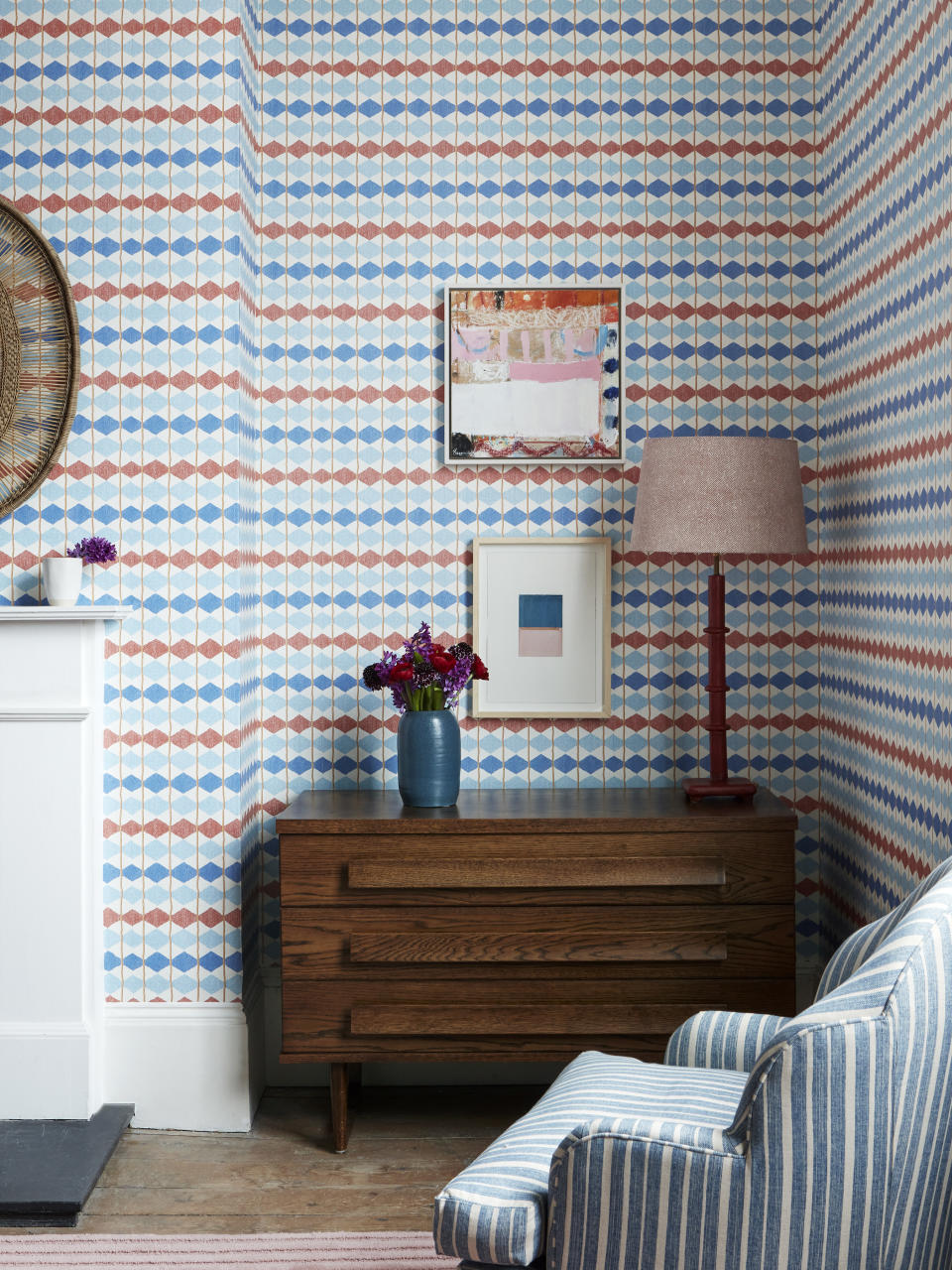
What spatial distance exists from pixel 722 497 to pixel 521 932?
3.54 ft

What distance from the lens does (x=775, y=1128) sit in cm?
132

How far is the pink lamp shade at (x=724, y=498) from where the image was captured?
102 inches

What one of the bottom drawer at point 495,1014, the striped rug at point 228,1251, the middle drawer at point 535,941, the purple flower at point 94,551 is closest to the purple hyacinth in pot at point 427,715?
the middle drawer at point 535,941

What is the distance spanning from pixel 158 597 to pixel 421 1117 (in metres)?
1.42

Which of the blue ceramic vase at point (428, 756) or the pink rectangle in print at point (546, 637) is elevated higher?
the pink rectangle in print at point (546, 637)

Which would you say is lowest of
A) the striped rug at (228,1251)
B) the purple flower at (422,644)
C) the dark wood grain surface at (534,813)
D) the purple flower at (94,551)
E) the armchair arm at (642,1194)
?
the striped rug at (228,1251)

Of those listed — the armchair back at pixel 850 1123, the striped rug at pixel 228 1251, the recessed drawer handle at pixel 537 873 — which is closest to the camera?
the armchair back at pixel 850 1123

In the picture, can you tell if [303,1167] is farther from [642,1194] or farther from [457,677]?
[642,1194]

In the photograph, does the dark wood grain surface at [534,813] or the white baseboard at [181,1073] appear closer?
the dark wood grain surface at [534,813]

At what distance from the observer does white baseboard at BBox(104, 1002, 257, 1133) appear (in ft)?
8.98

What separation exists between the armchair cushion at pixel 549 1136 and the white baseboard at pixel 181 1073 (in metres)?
1.11

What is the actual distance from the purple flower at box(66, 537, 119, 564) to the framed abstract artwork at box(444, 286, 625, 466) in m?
0.90

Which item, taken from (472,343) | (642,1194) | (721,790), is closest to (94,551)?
(472,343)

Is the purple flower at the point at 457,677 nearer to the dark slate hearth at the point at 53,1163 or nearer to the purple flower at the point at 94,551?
the purple flower at the point at 94,551
